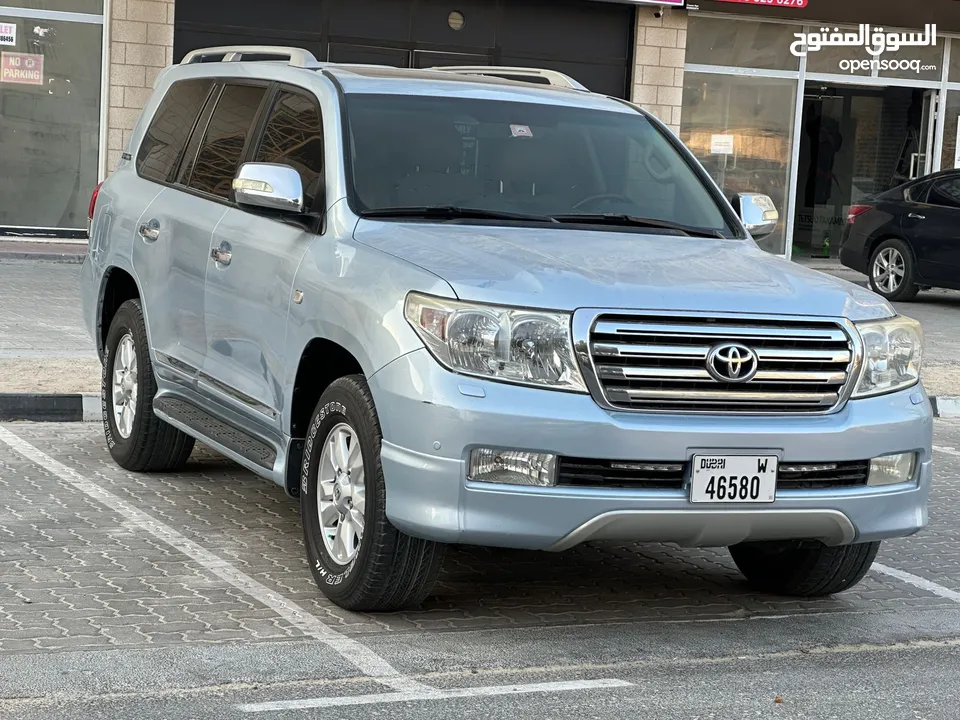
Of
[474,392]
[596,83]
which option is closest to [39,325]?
[474,392]

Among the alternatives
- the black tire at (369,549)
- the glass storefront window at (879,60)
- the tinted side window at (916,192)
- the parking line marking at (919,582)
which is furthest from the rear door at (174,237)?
the glass storefront window at (879,60)

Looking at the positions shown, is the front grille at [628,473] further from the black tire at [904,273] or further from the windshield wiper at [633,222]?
the black tire at [904,273]

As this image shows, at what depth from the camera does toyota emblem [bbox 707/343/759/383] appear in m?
5.21

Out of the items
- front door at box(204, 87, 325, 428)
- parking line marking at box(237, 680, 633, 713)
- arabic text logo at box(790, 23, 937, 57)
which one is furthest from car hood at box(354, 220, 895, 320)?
arabic text logo at box(790, 23, 937, 57)

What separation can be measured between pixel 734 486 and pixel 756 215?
1944 millimetres

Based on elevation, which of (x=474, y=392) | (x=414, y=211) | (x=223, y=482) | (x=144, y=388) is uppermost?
(x=414, y=211)

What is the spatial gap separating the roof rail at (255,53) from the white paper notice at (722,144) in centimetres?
Answer: 1537

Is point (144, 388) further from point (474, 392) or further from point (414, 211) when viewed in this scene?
point (474, 392)

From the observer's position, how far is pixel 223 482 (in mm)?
7910

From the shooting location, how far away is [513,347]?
5.12 m

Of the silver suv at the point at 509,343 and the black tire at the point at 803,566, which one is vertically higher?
the silver suv at the point at 509,343

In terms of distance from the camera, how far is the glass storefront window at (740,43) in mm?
22422

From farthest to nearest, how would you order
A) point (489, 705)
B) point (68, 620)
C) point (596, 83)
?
1. point (596, 83)
2. point (68, 620)
3. point (489, 705)

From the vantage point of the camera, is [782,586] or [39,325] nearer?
[782,586]
